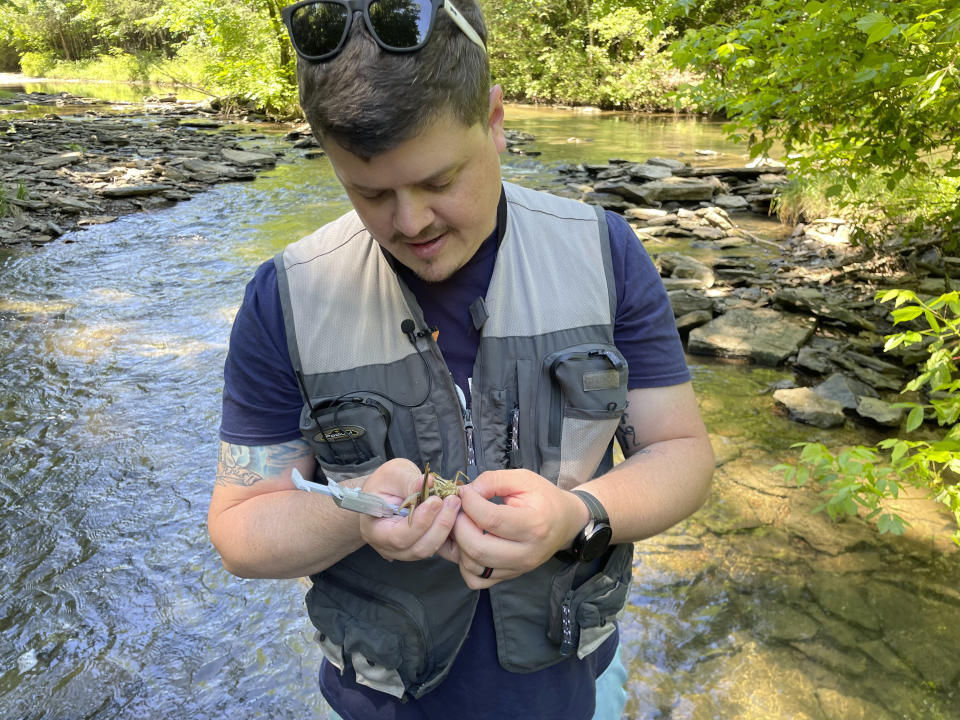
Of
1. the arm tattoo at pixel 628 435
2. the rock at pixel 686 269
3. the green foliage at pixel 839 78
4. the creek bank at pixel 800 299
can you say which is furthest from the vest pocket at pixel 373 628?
the rock at pixel 686 269

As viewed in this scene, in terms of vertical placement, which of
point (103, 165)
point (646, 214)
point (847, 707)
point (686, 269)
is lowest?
point (847, 707)

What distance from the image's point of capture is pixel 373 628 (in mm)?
1504

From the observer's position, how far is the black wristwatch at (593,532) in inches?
54.2

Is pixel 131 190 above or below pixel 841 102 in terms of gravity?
below

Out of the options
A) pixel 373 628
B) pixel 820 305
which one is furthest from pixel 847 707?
pixel 820 305

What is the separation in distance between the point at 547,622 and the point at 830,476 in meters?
1.81

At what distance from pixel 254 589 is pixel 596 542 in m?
2.71

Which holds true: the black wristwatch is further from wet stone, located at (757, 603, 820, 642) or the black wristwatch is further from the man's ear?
wet stone, located at (757, 603, 820, 642)

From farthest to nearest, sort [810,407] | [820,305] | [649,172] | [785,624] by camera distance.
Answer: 1. [649,172]
2. [820,305]
3. [810,407]
4. [785,624]

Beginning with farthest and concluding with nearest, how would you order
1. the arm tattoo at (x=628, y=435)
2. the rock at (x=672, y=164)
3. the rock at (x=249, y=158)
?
1. the rock at (x=249, y=158)
2. the rock at (x=672, y=164)
3. the arm tattoo at (x=628, y=435)

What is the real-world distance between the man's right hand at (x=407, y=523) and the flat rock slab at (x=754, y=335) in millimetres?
4919

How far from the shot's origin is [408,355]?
1496mm

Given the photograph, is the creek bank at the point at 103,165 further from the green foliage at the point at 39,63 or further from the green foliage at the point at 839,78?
the green foliage at the point at 39,63

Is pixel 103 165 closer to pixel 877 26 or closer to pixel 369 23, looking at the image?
pixel 877 26
